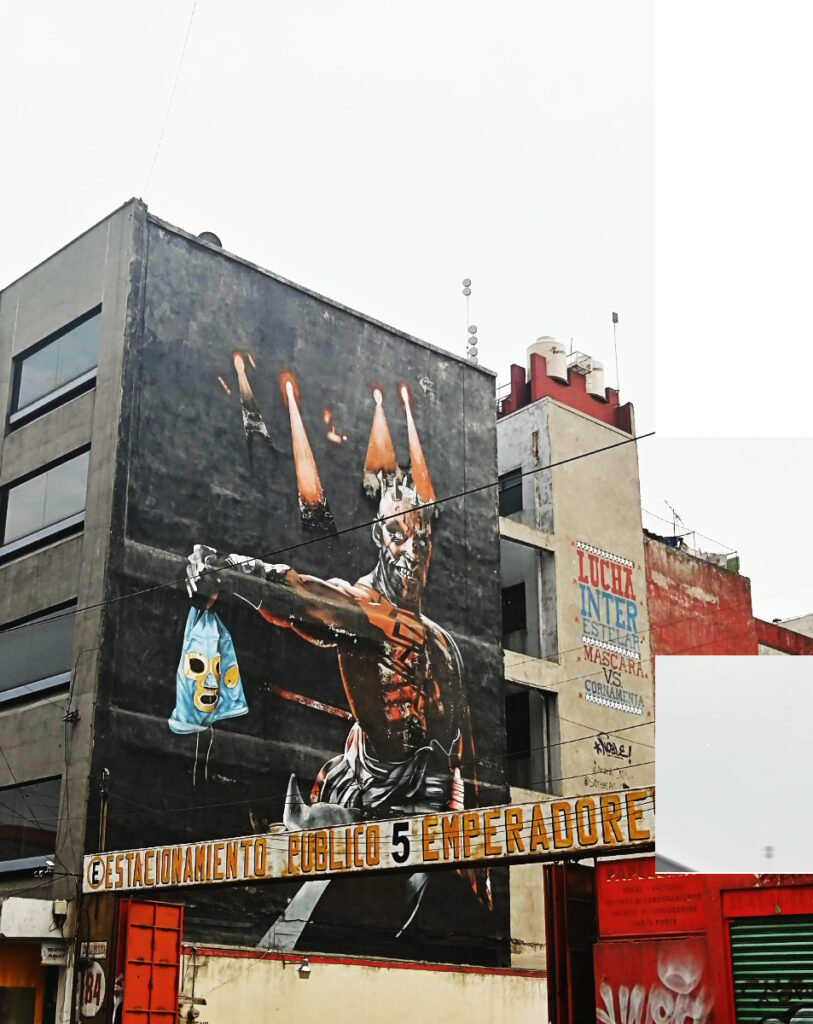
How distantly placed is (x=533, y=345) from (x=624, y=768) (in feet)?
44.0

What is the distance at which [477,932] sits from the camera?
1174 inches

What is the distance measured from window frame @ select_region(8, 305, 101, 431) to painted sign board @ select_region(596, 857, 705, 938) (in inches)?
686

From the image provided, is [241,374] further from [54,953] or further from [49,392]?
[54,953]

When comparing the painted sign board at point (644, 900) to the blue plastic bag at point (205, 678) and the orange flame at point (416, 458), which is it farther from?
the orange flame at point (416, 458)

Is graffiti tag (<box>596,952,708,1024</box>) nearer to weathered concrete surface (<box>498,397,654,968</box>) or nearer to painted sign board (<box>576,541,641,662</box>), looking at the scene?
weathered concrete surface (<box>498,397,654,968</box>)

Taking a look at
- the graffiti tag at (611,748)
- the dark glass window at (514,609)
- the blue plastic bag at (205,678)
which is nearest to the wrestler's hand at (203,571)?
the blue plastic bag at (205,678)

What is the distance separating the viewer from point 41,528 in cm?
2784

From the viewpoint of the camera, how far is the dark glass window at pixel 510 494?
38.7 m

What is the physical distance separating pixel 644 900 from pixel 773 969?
1.75m

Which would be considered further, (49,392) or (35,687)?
(49,392)

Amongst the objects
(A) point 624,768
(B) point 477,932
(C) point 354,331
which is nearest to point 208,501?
(C) point 354,331

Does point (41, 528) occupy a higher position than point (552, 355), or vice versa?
point (552, 355)

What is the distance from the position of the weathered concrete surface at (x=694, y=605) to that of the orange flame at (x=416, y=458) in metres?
10.3

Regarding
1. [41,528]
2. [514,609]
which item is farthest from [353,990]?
[514,609]
